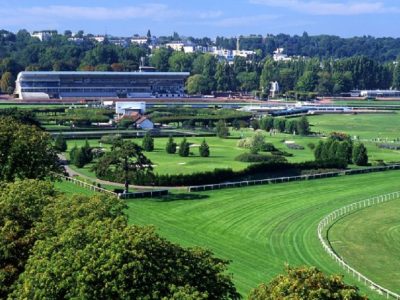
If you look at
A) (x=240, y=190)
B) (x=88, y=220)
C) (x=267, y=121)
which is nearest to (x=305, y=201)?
(x=240, y=190)

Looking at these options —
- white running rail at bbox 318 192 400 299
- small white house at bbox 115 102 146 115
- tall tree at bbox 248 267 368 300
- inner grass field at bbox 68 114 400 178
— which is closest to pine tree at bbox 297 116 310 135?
inner grass field at bbox 68 114 400 178

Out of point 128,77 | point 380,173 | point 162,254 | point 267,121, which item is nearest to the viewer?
point 162,254

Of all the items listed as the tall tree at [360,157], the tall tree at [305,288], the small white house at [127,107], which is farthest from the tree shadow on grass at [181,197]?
the small white house at [127,107]

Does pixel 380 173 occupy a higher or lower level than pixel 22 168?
lower

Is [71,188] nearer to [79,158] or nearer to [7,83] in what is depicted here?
[79,158]

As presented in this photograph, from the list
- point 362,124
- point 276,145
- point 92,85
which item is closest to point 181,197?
point 276,145

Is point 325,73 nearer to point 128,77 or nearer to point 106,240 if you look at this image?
point 128,77

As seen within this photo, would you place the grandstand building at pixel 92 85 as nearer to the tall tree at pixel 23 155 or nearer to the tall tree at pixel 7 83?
the tall tree at pixel 7 83
